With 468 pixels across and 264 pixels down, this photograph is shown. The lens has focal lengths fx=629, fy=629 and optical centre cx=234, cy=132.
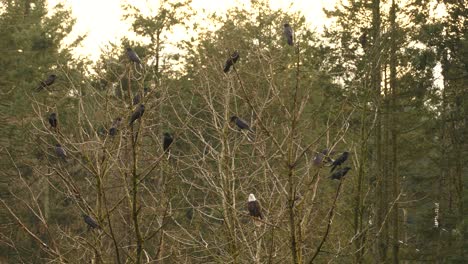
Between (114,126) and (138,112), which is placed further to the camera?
(114,126)

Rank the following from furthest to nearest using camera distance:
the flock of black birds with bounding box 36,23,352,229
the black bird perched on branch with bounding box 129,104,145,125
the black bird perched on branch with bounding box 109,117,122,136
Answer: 1. the black bird perched on branch with bounding box 109,117,122,136
2. the black bird perched on branch with bounding box 129,104,145,125
3. the flock of black birds with bounding box 36,23,352,229

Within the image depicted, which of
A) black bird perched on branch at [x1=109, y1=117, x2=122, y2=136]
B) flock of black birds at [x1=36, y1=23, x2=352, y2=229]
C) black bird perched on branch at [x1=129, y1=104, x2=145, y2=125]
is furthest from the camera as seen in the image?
black bird perched on branch at [x1=109, y1=117, x2=122, y2=136]

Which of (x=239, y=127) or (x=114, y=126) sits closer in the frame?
(x=114, y=126)

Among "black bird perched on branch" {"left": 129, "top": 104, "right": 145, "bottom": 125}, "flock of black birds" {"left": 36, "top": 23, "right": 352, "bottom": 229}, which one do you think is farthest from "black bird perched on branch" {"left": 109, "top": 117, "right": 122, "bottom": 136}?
"black bird perched on branch" {"left": 129, "top": 104, "right": 145, "bottom": 125}

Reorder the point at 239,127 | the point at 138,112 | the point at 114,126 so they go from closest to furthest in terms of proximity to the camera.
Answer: the point at 138,112, the point at 114,126, the point at 239,127

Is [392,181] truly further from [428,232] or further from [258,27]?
[258,27]

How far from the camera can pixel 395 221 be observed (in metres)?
18.0

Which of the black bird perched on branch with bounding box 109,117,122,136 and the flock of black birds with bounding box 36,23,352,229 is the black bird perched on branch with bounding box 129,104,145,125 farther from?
the black bird perched on branch with bounding box 109,117,122,136

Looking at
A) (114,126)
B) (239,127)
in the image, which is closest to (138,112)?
(114,126)

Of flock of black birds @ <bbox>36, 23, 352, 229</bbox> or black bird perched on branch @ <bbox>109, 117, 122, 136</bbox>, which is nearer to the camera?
flock of black birds @ <bbox>36, 23, 352, 229</bbox>

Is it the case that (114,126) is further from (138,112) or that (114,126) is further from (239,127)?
(239,127)

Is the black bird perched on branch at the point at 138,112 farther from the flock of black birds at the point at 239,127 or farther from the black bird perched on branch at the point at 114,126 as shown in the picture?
the black bird perched on branch at the point at 114,126

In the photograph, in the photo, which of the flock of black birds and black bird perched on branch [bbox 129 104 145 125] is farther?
black bird perched on branch [bbox 129 104 145 125]

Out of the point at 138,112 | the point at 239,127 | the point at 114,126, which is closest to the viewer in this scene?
the point at 138,112
